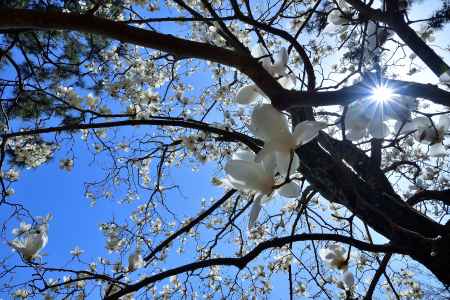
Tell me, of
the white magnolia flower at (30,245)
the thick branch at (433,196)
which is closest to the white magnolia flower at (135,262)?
the white magnolia flower at (30,245)

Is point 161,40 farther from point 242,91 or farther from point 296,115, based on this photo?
point 296,115

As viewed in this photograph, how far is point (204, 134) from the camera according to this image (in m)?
3.35

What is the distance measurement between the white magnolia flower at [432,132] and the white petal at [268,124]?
653 millimetres

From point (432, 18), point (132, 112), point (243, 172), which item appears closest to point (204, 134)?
point (132, 112)

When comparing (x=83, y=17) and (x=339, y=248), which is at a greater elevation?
(x=83, y=17)

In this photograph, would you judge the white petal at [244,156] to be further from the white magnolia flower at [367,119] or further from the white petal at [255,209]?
the white magnolia flower at [367,119]

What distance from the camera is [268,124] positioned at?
676mm

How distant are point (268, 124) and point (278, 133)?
3 centimetres

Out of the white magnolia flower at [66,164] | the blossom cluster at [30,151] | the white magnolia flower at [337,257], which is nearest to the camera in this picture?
the white magnolia flower at [337,257]

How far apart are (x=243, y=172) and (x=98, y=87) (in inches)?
122

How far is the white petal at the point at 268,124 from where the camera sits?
2.20ft

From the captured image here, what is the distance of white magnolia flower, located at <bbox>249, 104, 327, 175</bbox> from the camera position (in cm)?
67

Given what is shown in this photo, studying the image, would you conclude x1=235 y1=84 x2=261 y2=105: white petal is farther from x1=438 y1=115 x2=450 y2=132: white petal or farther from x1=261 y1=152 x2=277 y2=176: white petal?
x1=438 y1=115 x2=450 y2=132: white petal

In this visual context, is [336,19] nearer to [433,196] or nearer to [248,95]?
[433,196]
